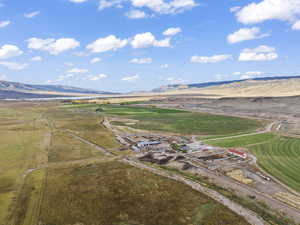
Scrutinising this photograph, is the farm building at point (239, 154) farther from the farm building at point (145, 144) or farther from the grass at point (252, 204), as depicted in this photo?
the farm building at point (145, 144)

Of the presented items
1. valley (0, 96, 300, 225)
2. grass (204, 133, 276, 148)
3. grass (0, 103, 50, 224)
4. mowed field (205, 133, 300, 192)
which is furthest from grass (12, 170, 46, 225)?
grass (204, 133, 276, 148)

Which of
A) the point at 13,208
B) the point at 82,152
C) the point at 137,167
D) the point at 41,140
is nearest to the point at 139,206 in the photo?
the point at 137,167

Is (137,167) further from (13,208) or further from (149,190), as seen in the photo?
(13,208)

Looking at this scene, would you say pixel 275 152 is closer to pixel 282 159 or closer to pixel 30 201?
pixel 282 159

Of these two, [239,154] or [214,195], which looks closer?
[214,195]

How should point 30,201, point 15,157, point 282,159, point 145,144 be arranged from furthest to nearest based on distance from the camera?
1. point 145,144
2. point 15,157
3. point 282,159
4. point 30,201

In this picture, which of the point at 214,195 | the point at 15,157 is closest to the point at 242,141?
the point at 214,195
